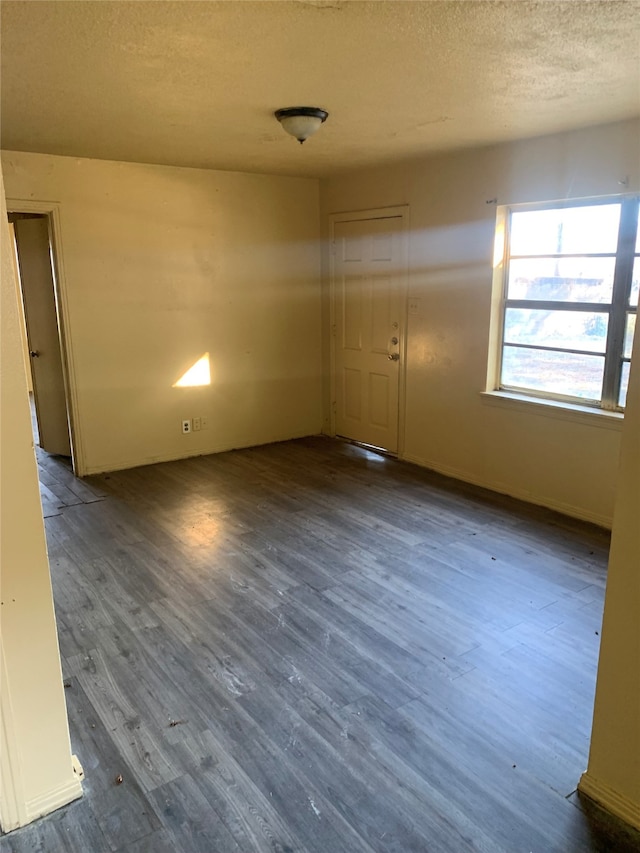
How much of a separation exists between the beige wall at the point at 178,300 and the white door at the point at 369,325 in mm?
331

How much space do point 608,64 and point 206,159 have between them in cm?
291

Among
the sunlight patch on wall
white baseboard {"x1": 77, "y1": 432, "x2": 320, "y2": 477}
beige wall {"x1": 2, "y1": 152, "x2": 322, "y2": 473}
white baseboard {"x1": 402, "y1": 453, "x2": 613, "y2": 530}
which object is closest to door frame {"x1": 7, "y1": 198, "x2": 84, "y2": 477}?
beige wall {"x1": 2, "y1": 152, "x2": 322, "y2": 473}

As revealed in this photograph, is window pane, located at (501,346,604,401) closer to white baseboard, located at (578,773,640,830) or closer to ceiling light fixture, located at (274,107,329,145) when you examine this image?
ceiling light fixture, located at (274,107,329,145)

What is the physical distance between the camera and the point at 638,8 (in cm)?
189

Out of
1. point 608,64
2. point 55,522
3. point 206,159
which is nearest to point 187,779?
point 55,522

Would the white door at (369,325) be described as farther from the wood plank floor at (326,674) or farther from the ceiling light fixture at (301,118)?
the ceiling light fixture at (301,118)

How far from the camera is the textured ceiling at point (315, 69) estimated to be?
1.94 meters

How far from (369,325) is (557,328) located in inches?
69.1

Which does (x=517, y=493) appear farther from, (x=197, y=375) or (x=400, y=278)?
(x=197, y=375)

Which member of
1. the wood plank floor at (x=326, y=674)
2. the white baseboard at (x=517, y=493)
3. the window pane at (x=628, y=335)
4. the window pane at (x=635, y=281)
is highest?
the window pane at (x=635, y=281)

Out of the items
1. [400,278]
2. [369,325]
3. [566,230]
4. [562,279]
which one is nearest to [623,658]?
[562,279]

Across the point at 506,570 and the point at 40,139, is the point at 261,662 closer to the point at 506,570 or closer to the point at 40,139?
the point at 506,570

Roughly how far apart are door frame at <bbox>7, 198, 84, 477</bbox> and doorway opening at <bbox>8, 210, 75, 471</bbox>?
25 millimetres

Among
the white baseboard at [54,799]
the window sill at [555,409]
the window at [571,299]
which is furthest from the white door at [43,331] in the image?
the white baseboard at [54,799]
